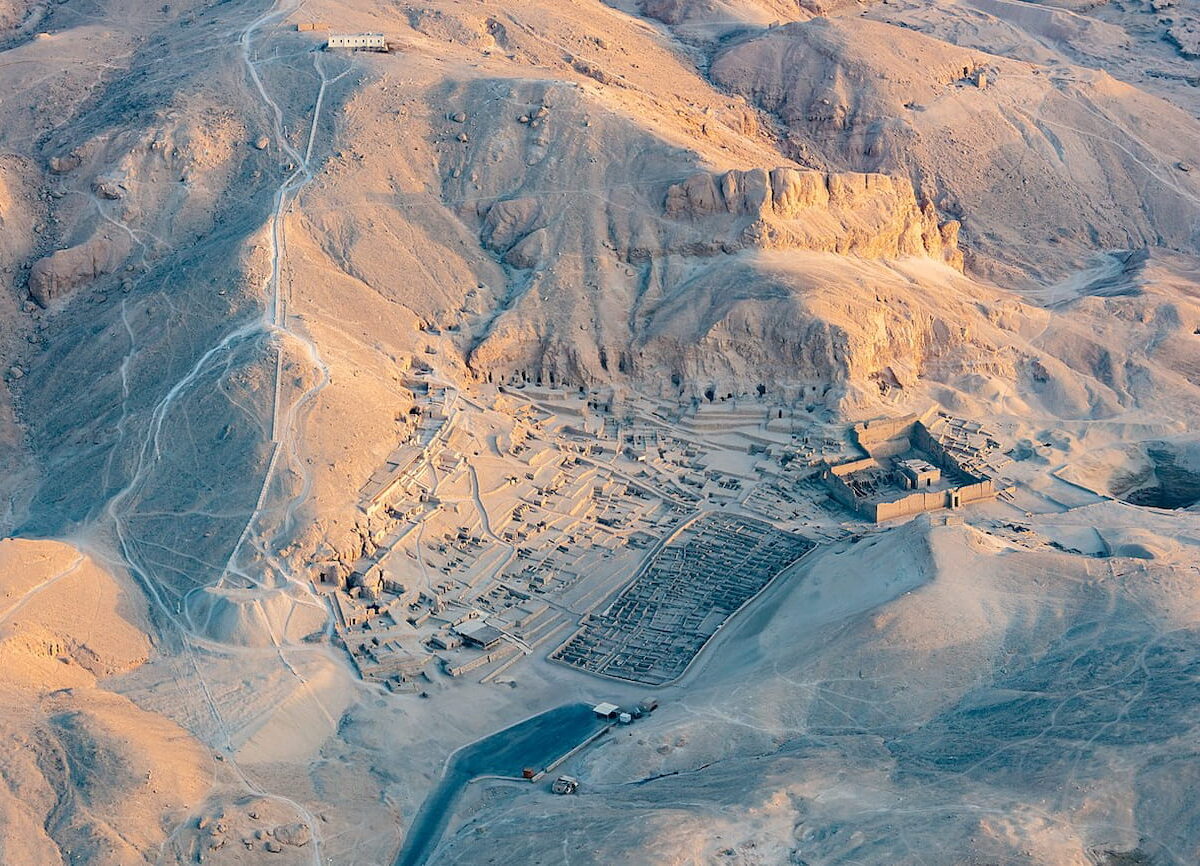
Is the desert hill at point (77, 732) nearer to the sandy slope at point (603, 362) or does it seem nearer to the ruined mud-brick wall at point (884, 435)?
the sandy slope at point (603, 362)

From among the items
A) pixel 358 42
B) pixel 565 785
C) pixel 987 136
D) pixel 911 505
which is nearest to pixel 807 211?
pixel 911 505

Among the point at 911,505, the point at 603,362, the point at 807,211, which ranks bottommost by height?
the point at 911,505

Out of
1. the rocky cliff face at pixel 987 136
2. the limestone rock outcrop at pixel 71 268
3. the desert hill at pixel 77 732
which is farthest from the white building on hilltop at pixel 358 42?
the desert hill at pixel 77 732

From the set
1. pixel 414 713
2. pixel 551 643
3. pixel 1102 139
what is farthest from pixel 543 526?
pixel 1102 139

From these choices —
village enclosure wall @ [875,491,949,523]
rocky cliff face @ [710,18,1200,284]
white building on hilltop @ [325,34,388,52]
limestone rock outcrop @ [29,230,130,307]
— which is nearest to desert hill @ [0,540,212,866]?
limestone rock outcrop @ [29,230,130,307]

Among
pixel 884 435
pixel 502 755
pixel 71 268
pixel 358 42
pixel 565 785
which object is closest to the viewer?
pixel 565 785

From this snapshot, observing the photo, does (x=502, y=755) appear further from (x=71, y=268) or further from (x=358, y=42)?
(x=358, y=42)

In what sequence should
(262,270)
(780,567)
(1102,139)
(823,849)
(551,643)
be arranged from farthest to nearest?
1. (1102,139)
2. (262,270)
3. (780,567)
4. (551,643)
5. (823,849)

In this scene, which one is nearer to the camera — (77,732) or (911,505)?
(77,732)

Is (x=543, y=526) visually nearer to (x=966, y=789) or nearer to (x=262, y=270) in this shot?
(x=262, y=270)
